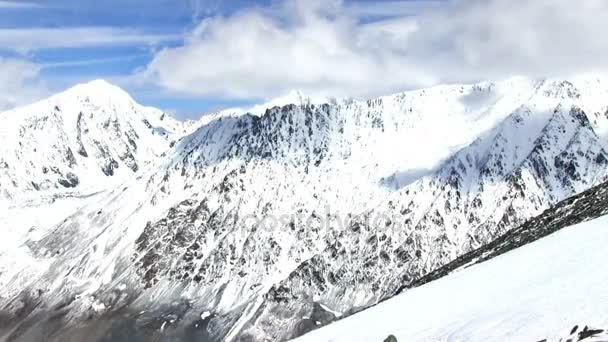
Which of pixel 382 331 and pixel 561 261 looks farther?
pixel 382 331

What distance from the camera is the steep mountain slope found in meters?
30.9

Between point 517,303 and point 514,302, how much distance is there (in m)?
0.50

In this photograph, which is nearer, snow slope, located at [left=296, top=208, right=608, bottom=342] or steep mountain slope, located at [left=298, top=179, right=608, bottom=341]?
steep mountain slope, located at [left=298, top=179, right=608, bottom=341]

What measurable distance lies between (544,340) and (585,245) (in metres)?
17.0

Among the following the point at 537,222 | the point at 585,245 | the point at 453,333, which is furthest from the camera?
the point at 537,222

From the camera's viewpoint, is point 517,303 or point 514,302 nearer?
point 517,303

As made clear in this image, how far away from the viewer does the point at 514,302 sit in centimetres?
3719

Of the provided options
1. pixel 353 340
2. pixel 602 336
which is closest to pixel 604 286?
pixel 602 336

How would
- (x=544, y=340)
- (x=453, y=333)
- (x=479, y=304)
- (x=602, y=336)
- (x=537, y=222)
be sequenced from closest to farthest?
(x=602, y=336) < (x=544, y=340) < (x=453, y=333) < (x=479, y=304) < (x=537, y=222)

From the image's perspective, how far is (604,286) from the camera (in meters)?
33.1

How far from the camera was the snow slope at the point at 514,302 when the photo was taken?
31578mm

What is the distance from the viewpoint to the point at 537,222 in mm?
91312

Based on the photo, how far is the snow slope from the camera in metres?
31.6

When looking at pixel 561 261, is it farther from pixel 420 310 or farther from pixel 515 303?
pixel 420 310
